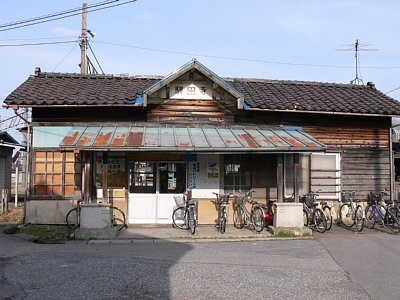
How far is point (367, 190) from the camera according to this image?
14.3m

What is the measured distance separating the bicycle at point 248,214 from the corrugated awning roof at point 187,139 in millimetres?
1763

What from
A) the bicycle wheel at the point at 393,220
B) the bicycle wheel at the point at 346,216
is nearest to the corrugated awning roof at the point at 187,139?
the bicycle wheel at the point at 346,216

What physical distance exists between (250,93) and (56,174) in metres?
6.76

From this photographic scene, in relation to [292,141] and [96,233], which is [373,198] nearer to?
[292,141]

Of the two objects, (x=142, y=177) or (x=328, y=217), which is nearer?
(x=328, y=217)

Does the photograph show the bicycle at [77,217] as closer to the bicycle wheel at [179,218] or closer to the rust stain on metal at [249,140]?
the bicycle wheel at [179,218]

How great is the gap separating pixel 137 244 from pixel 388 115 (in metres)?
9.06

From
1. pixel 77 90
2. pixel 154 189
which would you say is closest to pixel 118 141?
pixel 154 189

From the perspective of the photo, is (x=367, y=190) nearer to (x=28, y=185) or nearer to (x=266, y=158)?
(x=266, y=158)

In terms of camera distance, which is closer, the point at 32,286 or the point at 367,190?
the point at 32,286

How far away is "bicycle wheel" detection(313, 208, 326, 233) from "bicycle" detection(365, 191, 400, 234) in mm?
1691

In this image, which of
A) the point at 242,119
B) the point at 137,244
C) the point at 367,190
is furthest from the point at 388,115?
the point at 137,244

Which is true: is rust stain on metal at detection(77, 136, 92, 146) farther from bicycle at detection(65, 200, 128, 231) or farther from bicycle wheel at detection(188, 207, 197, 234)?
bicycle wheel at detection(188, 207, 197, 234)

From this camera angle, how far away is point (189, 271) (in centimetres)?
770
